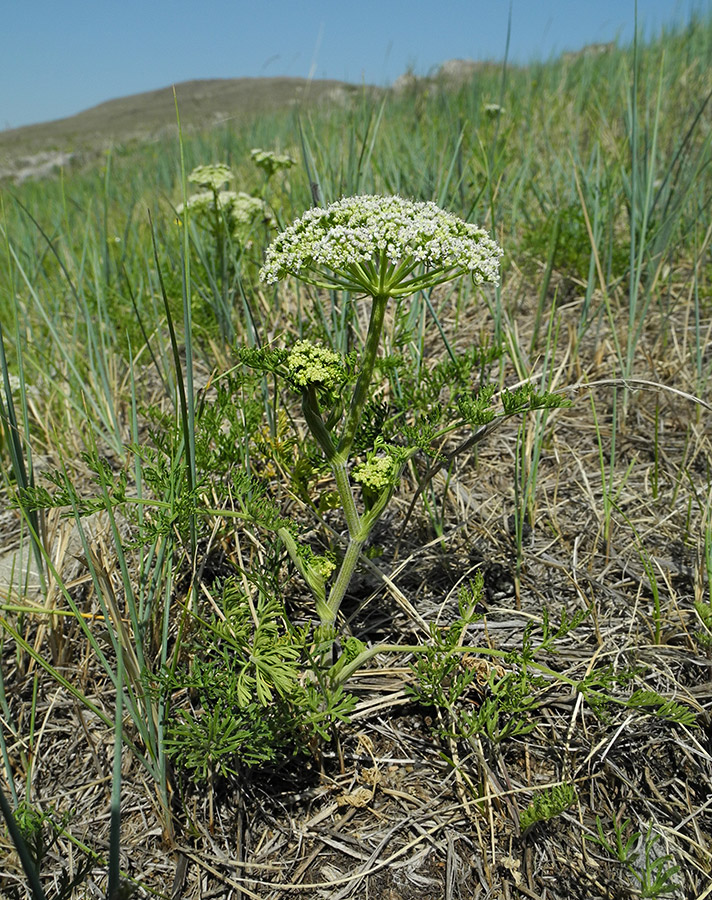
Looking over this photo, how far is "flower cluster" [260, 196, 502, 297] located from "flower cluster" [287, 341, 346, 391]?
0.15 metres

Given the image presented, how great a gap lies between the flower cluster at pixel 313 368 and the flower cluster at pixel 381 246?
0.48 ft

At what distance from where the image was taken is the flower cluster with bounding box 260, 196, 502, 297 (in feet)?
3.84

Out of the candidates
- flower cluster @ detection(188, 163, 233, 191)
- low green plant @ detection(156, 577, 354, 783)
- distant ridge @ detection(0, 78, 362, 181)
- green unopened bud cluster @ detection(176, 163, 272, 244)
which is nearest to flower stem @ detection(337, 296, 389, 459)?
low green plant @ detection(156, 577, 354, 783)

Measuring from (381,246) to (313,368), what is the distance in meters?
0.28

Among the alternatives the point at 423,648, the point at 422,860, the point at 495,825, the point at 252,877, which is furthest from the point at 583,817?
the point at 252,877

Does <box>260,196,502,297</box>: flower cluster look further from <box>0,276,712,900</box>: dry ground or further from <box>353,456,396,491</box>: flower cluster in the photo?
<box>0,276,712,900</box>: dry ground

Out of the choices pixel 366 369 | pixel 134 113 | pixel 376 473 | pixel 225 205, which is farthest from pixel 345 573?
pixel 134 113

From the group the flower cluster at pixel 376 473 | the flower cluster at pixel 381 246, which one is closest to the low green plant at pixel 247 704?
the flower cluster at pixel 376 473

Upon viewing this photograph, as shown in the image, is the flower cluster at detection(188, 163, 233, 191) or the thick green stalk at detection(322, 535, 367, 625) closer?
the thick green stalk at detection(322, 535, 367, 625)

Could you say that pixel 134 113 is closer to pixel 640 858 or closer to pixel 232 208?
pixel 232 208

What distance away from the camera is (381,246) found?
1.15m

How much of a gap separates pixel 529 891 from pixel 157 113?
147ft

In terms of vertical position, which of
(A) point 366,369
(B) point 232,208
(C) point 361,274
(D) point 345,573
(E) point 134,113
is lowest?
(D) point 345,573

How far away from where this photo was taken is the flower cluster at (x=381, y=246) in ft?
3.84
